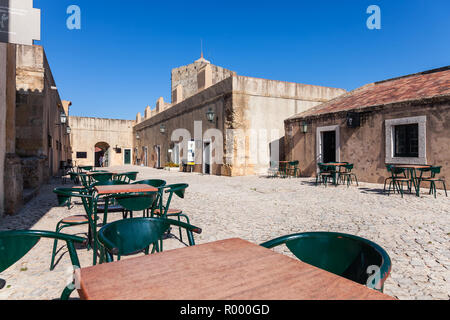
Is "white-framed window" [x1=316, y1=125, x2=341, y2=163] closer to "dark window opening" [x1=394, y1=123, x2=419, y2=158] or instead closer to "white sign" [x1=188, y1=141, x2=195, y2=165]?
"dark window opening" [x1=394, y1=123, x2=419, y2=158]

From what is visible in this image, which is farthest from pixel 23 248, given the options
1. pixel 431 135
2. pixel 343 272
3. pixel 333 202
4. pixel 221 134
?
pixel 221 134

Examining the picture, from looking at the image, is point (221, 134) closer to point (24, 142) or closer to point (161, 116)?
point (24, 142)

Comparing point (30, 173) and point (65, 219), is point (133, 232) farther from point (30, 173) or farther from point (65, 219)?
point (30, 173)

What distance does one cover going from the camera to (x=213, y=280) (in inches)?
39.9

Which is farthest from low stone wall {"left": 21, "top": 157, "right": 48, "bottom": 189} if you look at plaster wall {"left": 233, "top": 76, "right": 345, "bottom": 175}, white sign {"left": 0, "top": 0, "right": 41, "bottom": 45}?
plaster wall {"left": 233, "top": 76, "right": 345, "bottom": 175}

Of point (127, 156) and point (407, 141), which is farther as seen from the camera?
point (127, 156)

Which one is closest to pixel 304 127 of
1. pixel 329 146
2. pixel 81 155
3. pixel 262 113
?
pixel 329 146

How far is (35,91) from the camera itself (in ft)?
31.0

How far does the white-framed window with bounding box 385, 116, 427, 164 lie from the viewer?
9008 millimetres

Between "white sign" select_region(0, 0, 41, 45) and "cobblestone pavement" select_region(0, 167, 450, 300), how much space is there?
3090mm

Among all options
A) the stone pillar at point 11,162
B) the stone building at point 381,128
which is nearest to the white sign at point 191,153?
the stone building at point 381,128

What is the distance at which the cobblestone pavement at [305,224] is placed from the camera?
8.54 feet

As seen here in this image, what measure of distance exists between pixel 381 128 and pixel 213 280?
10.8 meters

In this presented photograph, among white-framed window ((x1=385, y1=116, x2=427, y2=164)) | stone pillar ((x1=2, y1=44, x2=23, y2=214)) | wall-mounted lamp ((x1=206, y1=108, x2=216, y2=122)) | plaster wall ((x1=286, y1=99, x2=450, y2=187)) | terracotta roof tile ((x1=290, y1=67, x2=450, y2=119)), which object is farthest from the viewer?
wall-mounted lamp ((x1=206, y1=108, x2=216, y2=122))
